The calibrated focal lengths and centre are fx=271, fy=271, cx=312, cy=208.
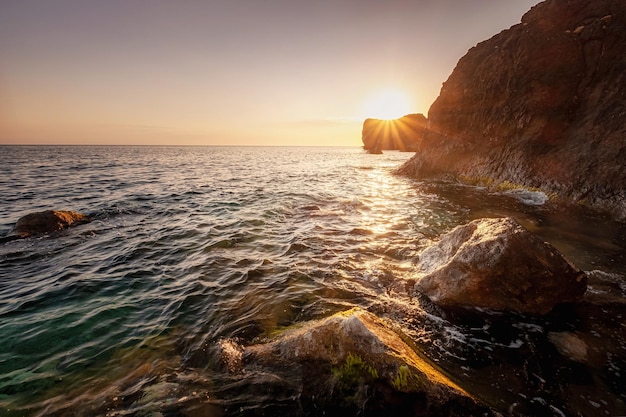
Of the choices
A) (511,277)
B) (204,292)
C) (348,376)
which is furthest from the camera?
(204,292)

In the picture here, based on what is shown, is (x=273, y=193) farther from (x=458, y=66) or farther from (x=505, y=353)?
(x=458, y=66)

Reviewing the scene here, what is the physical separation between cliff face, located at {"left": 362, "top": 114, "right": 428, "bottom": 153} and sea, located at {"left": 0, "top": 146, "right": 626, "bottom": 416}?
117 metres

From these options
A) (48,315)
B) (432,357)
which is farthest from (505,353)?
(48,315)

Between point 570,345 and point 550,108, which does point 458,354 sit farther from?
point 550,108

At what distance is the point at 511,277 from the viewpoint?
555cm

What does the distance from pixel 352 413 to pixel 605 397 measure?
3446 mm

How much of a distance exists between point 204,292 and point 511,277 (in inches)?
275

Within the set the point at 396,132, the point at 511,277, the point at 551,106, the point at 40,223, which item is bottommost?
the point at 40,223

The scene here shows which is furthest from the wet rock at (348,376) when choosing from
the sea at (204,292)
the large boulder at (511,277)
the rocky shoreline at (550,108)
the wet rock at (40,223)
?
the rocky shoreline at (550,108)

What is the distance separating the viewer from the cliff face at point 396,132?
12875 cm

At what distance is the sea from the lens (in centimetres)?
407

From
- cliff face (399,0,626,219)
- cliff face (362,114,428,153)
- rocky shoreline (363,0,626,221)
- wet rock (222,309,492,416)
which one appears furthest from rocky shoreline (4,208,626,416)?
cliff face (362,114,428,153)

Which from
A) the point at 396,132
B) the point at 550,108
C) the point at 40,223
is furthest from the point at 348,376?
the point at 396,132

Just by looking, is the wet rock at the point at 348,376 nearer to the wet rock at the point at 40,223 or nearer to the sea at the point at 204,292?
the sea at the point at 204,292
